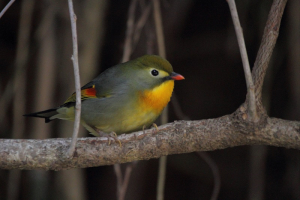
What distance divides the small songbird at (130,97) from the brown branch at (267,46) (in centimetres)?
86

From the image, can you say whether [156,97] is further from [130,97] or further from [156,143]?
[156,143]

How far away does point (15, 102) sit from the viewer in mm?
3951

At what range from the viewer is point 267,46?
2092 millimetres

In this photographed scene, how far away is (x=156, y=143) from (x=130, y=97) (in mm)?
627

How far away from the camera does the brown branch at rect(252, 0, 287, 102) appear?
2078 millimetres

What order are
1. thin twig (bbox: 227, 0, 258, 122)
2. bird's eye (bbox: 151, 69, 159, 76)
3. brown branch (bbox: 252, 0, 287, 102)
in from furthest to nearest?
bird's eye (bbox: 151, 69, 159, 76)
brown branch (bbox: 252, 0, 287, 102)
thin twig (bbox: 227, 0, 258, 122)

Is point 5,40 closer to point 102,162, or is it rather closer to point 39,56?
point 39,56

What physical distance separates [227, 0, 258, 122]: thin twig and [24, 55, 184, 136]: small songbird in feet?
3.02

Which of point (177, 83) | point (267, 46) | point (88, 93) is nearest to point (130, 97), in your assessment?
point (88, 93)

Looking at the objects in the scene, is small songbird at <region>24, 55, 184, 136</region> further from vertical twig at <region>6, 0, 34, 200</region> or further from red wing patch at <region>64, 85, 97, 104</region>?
vertical twig at <region>6, 0, 34, 200</region>

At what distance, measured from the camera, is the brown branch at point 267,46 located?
208cm

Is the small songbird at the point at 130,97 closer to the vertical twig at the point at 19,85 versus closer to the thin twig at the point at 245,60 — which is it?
the thin twig at the point at 245,60

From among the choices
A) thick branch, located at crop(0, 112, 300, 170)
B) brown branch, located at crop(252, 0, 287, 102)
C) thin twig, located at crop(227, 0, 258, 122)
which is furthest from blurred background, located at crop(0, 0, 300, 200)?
thin twig, located at crop(227, 0, 258, 122)

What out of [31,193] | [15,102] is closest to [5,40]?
[15,102]
